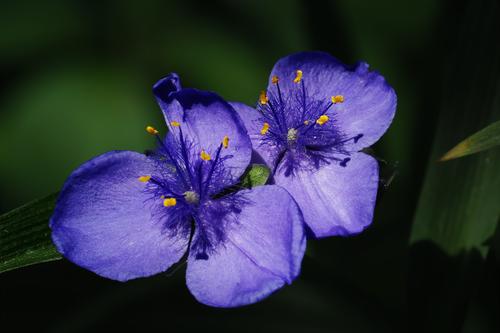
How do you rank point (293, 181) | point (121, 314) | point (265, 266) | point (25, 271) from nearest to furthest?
point (265, 266)
point (293, 181)
point (121, 314)
point (25, 271)

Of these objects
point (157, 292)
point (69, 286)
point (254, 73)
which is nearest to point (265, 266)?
point (157, 292)

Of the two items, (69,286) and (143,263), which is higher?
(143,263)

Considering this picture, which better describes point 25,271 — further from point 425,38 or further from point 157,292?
point 425,38

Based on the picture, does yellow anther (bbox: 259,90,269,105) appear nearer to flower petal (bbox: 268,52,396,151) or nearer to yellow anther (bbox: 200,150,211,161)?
flower petal (bbox: 268,52,396,151)

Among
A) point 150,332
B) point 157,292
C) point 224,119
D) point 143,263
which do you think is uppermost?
point 224,119

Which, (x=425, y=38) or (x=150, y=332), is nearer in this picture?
(x=150, y=332)

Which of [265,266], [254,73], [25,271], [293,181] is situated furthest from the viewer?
[254,73]

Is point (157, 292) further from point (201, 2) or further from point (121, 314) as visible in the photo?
point (201, 2)

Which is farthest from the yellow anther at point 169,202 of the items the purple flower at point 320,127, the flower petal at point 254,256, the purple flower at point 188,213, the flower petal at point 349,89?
the flower petal at point 349,89
